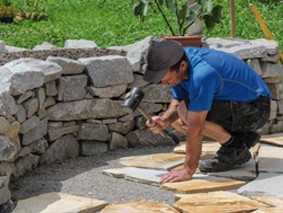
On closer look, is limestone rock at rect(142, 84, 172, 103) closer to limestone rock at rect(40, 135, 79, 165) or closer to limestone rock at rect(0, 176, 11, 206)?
limestone rock at rect(40, 135, 79, 165)

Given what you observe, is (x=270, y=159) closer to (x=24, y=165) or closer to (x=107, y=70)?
(x=107, y=70)

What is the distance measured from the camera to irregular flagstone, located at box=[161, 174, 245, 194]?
17.5 feet

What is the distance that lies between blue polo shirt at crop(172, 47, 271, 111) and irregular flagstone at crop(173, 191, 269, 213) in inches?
22.7

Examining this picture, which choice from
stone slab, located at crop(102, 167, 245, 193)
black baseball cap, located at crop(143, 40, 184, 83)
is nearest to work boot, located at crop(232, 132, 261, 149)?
stone slab, located at crop(102, 167, 245, 193)

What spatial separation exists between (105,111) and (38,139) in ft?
2.27

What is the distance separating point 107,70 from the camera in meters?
6.51

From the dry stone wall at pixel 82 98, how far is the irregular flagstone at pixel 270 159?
0.70 m

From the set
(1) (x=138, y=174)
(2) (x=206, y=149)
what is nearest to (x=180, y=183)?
(1) (x=138, y=174)

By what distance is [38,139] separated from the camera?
20.1 feet

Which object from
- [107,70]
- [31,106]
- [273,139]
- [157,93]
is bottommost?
[273,139]

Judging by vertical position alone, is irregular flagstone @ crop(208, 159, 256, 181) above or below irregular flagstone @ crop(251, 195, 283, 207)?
below

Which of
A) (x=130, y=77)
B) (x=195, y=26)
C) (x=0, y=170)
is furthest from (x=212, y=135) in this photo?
(x=195, y=26)

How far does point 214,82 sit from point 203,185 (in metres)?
0.67

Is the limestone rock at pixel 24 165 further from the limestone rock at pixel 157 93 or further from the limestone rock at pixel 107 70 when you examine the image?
the limestone rock at pixel 157 93
